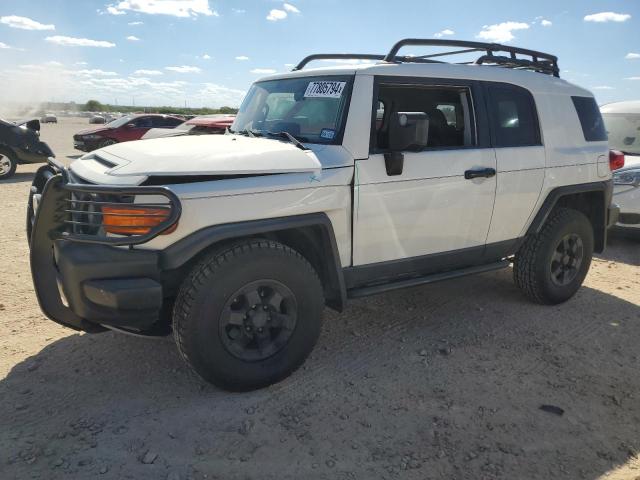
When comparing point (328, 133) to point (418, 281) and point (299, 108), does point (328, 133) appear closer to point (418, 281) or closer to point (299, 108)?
point (299, 108)

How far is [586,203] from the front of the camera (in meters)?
4.97

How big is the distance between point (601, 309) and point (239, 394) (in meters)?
3.41

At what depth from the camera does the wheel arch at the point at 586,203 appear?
4.44 metres

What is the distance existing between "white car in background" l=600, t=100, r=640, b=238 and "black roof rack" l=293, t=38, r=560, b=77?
2464 millimetres

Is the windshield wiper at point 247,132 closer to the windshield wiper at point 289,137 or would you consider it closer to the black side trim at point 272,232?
the windshield wiper at point 289,137

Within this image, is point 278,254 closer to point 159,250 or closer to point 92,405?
point 159,250

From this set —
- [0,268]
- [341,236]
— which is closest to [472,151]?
[341,236]

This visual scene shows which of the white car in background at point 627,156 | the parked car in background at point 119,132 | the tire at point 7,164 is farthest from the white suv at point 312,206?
the parked car in background at point 119,132

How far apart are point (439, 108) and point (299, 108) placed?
1.16 meters

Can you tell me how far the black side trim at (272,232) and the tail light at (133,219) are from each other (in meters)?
0.13

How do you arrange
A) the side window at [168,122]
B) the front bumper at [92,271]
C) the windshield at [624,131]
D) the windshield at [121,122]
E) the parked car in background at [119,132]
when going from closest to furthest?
the front bumper at [92,271] → the windshield at [624,131] → the parked car in background at [119,132] → the windshield at [121,122] → the side window at [168,122]

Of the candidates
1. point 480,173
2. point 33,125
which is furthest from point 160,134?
point 33,125

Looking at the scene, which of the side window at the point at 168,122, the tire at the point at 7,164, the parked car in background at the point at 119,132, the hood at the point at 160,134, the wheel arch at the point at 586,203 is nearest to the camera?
the wheel arch at the point at 586,203

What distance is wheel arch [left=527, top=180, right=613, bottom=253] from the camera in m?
4.44
